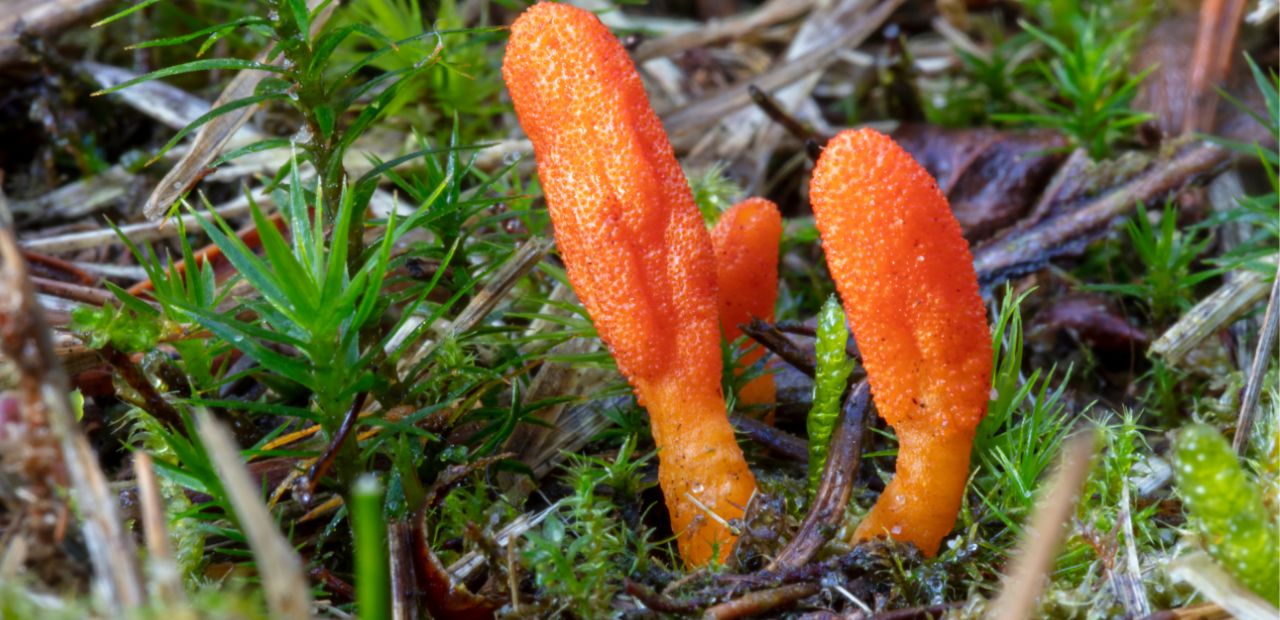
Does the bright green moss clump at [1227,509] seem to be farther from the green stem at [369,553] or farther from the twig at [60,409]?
the twig at [60,409]

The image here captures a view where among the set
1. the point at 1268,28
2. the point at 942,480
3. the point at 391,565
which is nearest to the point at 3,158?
the point at 391,565

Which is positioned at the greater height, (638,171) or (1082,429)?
(638,171)

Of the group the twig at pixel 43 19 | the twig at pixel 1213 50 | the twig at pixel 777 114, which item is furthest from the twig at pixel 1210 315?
the twig at pixel 43 19

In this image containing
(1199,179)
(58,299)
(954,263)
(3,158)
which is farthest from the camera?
(3,158)

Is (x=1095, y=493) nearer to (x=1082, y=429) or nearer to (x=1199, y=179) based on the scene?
(x=1082, y=429)

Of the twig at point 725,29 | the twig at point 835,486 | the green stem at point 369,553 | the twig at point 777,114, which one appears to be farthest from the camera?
the twig at point 725,29

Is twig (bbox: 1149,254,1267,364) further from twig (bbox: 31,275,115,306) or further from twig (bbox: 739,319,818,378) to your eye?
twig (bbox: 31,275,115,306)
